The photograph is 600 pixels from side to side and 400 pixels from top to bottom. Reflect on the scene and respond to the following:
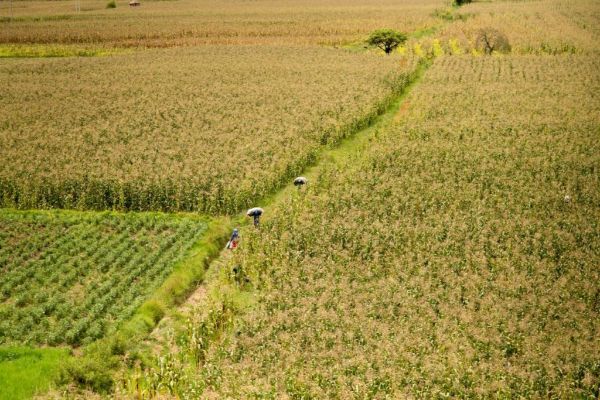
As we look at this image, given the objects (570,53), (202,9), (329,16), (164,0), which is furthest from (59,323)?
(164,0)

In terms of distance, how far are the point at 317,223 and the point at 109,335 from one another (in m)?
9.01

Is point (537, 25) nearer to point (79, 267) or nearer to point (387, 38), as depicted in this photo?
point (387, 38)

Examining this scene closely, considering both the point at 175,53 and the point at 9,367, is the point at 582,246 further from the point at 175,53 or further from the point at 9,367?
the point at 175,53

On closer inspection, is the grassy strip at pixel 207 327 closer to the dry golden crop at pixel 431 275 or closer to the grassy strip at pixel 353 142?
the dry golden crop at pixel 431 275

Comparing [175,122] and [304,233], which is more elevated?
[175,122]

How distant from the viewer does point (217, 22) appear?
75.9 meters

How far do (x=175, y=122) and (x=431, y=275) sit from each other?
20624mm

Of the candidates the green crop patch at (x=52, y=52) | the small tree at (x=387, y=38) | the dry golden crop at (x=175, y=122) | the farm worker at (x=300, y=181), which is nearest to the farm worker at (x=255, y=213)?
the dry golden crop at (x=175, y=122)

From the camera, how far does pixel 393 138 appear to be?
30344 millimetres

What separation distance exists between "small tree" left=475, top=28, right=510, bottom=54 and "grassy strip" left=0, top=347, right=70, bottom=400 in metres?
49.7

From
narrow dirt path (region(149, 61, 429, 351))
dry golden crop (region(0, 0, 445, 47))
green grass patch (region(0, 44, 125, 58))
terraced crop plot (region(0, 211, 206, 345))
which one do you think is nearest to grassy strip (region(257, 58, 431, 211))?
narrow dirt path (region(149, 61, 429, 351))

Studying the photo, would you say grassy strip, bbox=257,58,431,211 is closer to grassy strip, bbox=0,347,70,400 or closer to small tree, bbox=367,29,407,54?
grassy strip, bbox=0,347,70,400

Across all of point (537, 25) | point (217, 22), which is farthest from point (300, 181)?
point (217, 22)

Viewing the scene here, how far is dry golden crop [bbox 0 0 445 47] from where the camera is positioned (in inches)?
2552
